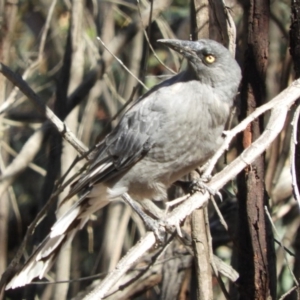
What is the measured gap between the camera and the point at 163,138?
4.27 metres

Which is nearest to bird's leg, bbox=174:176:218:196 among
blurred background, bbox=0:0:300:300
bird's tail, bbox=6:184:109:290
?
blurred background, bbox=0:0:300:300

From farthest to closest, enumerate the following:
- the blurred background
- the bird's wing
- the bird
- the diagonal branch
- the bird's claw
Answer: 1. the blurred background
2. the bird's wing
3. the bird
4. the bird's claw
5. the diagonal branch

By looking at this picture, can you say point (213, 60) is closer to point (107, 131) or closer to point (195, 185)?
point (195, 185)

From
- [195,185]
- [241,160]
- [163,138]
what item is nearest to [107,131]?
[163,138]

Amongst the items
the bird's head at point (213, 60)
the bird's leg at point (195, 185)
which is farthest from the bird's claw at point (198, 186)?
the bird's head at point (213, 60)

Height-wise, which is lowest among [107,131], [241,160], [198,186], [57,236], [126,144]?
[57,236]

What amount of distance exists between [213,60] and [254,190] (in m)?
0.80

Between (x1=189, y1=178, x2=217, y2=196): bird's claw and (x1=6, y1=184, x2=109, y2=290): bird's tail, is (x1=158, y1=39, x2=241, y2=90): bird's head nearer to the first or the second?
(x1=189, y1=178, x2=217, y2=196): bird's claw

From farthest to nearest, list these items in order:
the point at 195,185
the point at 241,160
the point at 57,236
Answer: the point at 57,236, the point at 195,185, the point at 241,160

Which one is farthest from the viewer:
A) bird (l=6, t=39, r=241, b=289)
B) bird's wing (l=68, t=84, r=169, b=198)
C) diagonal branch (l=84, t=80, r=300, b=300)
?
bird's wing (l=68, t=84, r=169, b=198)

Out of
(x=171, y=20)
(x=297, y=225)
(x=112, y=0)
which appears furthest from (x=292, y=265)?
(x=171, y=20)

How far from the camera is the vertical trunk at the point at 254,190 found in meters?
4.23

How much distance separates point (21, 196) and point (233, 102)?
4653 millimetres

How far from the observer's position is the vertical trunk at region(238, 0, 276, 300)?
166 inches
